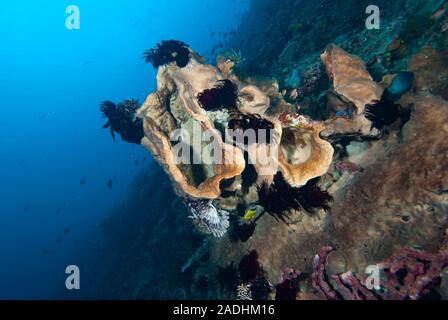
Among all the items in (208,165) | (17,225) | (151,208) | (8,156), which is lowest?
(208,165)

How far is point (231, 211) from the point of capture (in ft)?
20.1

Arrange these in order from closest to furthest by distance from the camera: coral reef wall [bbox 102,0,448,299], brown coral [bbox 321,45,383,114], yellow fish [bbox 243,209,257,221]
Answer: coral reef wall [bbox 102,0,448,299] → brown coral [bbox 321,45,383,114] → yellow fish [bbox 243,209,257,221]

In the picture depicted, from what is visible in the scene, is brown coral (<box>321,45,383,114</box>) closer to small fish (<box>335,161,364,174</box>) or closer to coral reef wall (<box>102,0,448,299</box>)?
coral reef wall (<box>102,0,448,299</box>)

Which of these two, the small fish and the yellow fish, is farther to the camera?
the yellow fish

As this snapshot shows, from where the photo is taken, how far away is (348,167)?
5242 mm

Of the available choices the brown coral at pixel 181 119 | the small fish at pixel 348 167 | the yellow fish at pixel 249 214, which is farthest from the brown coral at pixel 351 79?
the yellow fish at pixel 249 214

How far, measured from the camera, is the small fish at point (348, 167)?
517 centimetres

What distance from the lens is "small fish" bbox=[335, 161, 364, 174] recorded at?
17.0 ft

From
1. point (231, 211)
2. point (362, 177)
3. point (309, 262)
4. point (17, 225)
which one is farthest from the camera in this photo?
point (17, 225)

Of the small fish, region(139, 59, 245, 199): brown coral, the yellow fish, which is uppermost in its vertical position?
region(139, 59, 245, 199): brown coral

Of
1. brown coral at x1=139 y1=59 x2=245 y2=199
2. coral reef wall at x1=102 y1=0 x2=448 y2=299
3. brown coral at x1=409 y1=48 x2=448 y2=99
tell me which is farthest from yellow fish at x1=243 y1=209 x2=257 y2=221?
brown coral at x1=409 y1=48 x2=448 y2=99

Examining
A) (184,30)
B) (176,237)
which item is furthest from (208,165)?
(184,30)

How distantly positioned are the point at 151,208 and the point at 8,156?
134726 mm
